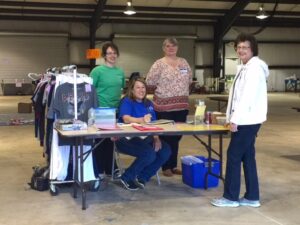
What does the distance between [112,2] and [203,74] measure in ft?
21.5

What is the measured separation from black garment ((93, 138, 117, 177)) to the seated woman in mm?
355

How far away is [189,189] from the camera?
4527 millimetres

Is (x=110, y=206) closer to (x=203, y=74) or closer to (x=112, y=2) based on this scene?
(x=112, y=2)

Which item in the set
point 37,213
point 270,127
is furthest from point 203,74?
point 37,213

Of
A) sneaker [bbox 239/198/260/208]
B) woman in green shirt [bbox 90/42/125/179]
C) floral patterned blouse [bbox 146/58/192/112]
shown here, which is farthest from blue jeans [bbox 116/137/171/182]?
sneaker [bbox 239/198/260/208]

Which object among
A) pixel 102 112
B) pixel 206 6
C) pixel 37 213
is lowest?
pixel 37 213

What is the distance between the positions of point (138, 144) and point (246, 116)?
1.13m

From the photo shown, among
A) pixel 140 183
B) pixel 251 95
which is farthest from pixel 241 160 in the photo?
pixel 140 183

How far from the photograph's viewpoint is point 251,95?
3641mm

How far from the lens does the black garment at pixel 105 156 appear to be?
15.9 ft

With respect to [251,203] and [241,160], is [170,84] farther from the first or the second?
[251,203]

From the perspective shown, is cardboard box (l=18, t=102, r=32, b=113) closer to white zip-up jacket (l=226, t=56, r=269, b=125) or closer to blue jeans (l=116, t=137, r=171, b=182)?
blue jeans (l=116, t=137, r=171, b=182)

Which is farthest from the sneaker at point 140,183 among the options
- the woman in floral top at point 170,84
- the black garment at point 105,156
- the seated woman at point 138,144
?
the woman in floral top at point 170,84

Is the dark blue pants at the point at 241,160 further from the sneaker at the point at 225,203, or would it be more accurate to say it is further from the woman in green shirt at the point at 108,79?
the woman in green shirt at the point at 108,79
